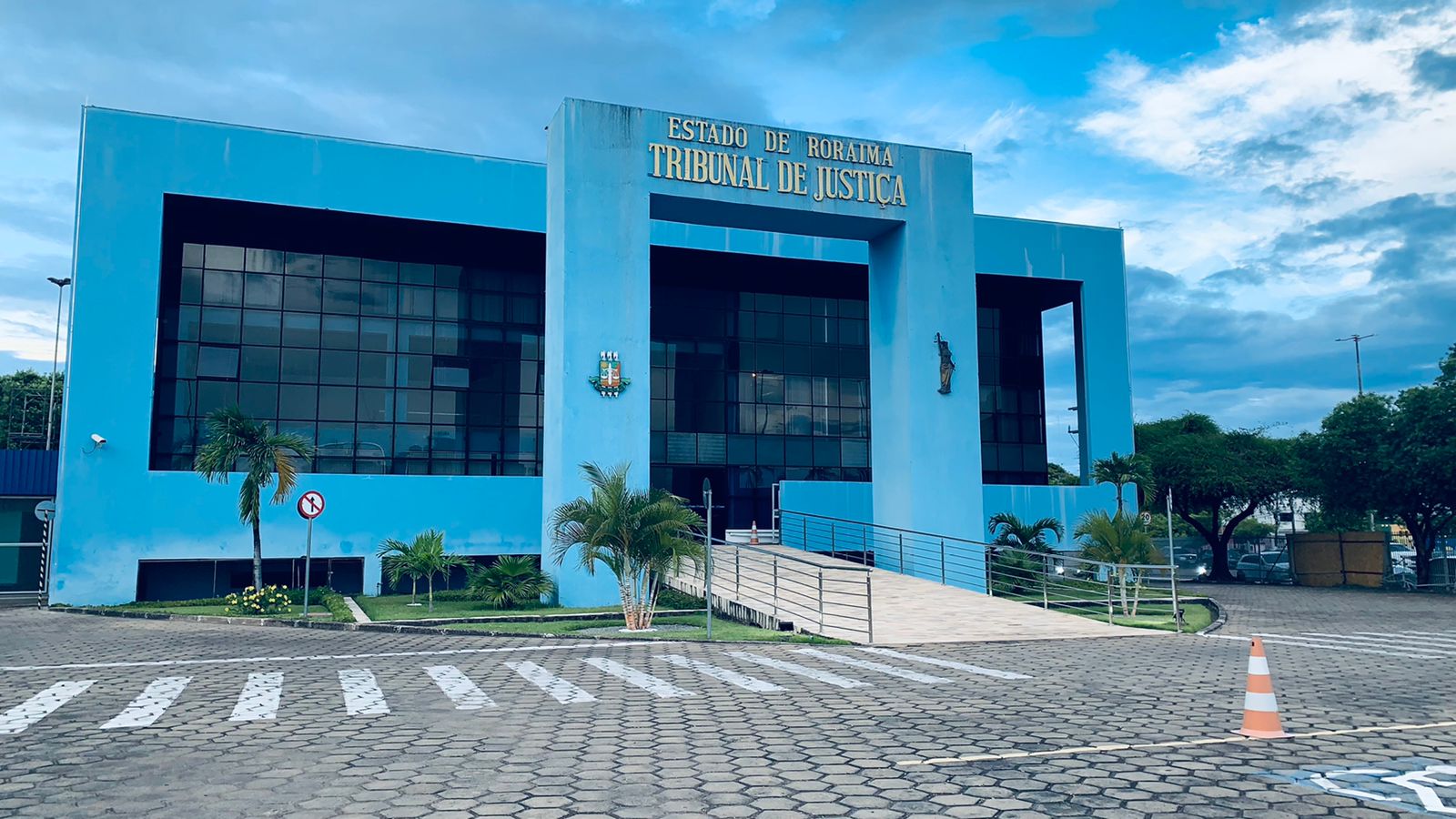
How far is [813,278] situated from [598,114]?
1394 cm

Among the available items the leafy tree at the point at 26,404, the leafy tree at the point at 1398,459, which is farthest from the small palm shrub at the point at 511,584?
the leafy tree at the point at 26,404

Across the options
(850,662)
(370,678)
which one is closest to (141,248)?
(370,678)

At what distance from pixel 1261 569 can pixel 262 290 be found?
41.4 m

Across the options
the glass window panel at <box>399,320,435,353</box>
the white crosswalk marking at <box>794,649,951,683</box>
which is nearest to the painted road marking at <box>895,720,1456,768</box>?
the white crosswalk marking at <box>794,649,951,683</box>

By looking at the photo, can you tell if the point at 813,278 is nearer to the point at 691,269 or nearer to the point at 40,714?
the point at 691,269

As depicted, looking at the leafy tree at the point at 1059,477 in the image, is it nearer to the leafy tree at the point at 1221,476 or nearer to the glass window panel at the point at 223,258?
the leafy tree at the point at 1221,476

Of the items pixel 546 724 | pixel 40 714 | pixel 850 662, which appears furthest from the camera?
pixel 850 662

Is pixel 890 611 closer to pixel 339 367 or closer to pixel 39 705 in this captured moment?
pixel 39 705

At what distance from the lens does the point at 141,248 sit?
84.9 ft

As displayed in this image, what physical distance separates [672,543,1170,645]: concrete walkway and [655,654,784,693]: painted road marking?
273cm

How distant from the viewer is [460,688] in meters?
10.7

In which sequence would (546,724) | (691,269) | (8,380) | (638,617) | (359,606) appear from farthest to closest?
(8,380) → (691,269) → (359,606) → (638,617) → (546,724)

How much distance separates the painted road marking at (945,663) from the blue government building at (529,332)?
9555mm

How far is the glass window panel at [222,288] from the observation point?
99.6 ft
